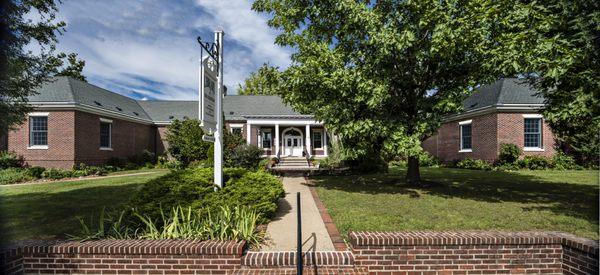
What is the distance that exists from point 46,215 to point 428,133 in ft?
35.6

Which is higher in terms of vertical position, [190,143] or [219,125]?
[219,125]

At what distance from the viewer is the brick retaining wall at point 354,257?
12.6 ft

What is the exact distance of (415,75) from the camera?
991cm

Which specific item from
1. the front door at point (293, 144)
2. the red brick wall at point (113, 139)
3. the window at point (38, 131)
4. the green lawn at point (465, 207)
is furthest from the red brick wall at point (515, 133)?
the window at point (38, 131)

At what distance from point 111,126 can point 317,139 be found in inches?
656

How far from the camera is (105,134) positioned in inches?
803

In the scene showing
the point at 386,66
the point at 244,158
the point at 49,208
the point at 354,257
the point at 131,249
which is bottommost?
the point at 49,208

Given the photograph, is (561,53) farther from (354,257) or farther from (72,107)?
(72,107)

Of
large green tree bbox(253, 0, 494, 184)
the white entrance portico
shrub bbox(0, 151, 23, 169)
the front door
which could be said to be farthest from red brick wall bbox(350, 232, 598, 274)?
the front door

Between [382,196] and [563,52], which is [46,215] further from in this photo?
[563,52]

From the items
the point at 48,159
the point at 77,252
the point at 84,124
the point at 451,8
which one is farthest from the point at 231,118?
the point at 77,252

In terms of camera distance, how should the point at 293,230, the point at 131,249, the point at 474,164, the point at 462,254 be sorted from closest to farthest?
the point at 131,249
the point at 462,254
the point at 293,230
the point at 474,164

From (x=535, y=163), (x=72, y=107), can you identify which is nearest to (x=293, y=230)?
(x=72, y=107)

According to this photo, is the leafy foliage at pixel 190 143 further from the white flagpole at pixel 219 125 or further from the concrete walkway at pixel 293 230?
the concrete walkway at pixel 293 230
